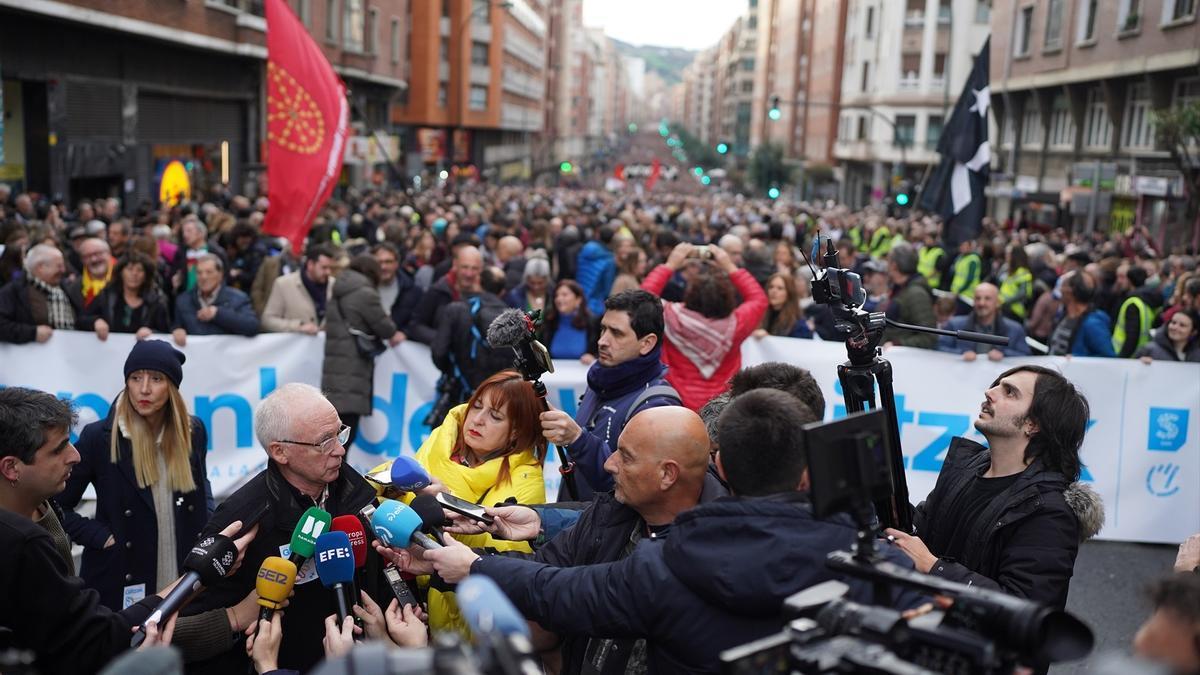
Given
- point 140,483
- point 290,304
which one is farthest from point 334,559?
point 290,304

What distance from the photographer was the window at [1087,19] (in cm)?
3097

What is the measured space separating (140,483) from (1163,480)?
22.3ft

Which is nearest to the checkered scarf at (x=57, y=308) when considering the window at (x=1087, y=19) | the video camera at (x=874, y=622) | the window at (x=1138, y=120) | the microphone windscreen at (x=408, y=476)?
the microphone windscreen at (x=408, y=476)

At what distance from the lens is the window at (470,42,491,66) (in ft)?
206

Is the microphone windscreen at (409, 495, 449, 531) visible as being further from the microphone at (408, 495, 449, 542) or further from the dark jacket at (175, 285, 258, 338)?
the dark jacket at (175, 285, 258, 338)

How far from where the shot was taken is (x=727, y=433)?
9.39 ft

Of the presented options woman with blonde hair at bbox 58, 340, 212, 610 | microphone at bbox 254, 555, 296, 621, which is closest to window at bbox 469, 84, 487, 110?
woman with blonde hair at bbox 58, 340, 212, 610

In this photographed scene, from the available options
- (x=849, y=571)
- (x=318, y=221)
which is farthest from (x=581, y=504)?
(x=318, y=221)

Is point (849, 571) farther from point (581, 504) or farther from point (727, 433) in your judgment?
point (581, 504)

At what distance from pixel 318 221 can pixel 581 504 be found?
11.8m

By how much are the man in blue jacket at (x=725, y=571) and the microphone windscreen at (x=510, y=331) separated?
4.49ft

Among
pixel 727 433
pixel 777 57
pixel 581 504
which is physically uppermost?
pixel 777 57

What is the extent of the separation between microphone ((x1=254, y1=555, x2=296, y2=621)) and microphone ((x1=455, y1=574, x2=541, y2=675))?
1.62 m

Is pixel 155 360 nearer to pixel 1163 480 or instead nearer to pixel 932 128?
pixel 1163 480
